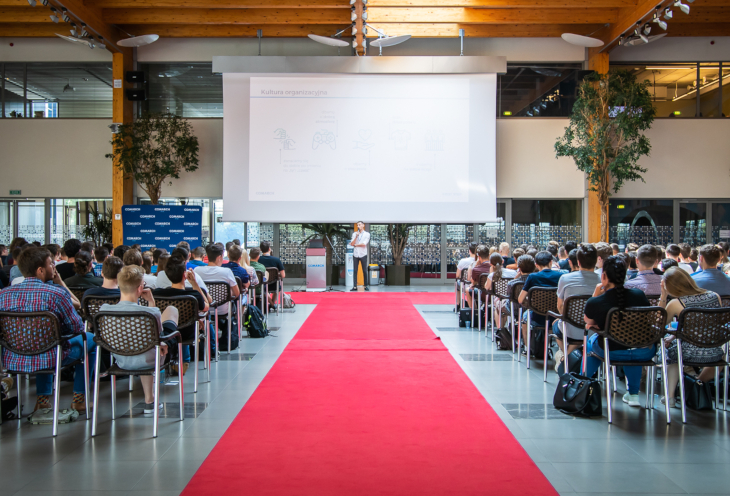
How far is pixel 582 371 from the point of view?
14.1 feet

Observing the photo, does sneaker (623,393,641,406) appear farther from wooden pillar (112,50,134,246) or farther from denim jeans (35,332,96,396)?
wooden pillar (112,50,134,246)

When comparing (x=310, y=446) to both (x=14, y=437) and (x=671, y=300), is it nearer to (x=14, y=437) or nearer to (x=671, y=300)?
(x=14, y=437)

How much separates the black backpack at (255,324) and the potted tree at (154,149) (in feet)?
21.7

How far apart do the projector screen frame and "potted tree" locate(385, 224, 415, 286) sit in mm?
1475

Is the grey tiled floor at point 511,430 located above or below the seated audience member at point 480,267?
below

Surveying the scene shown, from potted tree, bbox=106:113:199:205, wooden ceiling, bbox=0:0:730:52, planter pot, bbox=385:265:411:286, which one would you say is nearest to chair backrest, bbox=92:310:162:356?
wooden ceiling, bbox=0:0:730:52

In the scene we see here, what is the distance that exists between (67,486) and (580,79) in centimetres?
1308

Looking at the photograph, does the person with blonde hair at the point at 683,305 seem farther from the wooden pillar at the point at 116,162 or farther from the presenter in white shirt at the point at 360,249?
the wooden pillar at the point at 116,162

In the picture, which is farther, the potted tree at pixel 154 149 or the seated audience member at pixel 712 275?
the potted tree at pixel 154 149

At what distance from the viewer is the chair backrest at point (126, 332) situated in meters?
3.49

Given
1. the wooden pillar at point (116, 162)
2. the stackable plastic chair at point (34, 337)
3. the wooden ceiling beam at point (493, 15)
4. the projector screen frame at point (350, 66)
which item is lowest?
the stackable plastic chair at point (34, 337)

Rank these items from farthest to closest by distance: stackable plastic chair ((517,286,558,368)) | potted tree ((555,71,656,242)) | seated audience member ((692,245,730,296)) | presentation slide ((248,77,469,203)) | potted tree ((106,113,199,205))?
potted tree ((106,113,199,205)), presentation slide ((248,77,469,203)), potted tree ((555,71,656,242)), stackable plastic chair ((517,286,558,368)), seated audience member ((692,245,730,296))

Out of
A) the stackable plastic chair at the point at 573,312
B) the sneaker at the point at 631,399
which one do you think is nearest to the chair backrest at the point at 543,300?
the stackable plastic chair at the point at 573,312

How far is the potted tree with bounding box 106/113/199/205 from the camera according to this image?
40.1ft
